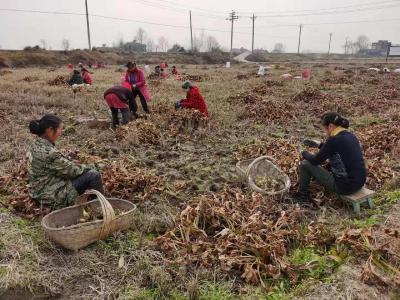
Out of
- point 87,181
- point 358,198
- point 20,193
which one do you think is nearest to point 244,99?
point 358,198

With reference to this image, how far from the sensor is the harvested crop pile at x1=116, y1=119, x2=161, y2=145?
22.5ft

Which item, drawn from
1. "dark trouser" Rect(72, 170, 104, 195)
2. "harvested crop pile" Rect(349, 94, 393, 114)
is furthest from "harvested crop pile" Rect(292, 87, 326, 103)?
"dark trouser" Rect(72, 170, 104, 195)

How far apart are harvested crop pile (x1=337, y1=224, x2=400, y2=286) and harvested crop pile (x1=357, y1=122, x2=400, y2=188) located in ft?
5.30

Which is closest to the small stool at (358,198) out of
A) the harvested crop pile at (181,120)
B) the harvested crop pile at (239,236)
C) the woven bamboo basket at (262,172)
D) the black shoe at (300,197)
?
the black shoe at (300,197)

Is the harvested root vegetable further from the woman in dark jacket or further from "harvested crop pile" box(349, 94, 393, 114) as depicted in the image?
"harvested crop pile" box(349, 94, 393, 114)

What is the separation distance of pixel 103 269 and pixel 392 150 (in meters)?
5.21

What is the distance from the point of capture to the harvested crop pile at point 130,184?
466cm

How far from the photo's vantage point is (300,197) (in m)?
4.75

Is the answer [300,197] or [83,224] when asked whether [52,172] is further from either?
[300,197]

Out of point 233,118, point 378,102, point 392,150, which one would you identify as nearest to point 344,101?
point 378,102

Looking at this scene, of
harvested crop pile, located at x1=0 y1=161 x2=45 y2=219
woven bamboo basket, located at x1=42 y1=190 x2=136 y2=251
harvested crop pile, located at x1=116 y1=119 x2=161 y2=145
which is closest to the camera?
woven bamboo basket, located at x1=42 y1=190 x2=136 y2=251

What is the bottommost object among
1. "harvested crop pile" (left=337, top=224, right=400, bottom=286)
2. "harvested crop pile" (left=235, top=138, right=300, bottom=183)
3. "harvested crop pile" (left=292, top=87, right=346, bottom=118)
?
"harvested crop pile" (left=337, top=224, right=400, bottom=286)

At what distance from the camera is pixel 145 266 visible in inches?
132

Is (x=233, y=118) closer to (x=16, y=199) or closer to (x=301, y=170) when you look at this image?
(x=301, y=170)
